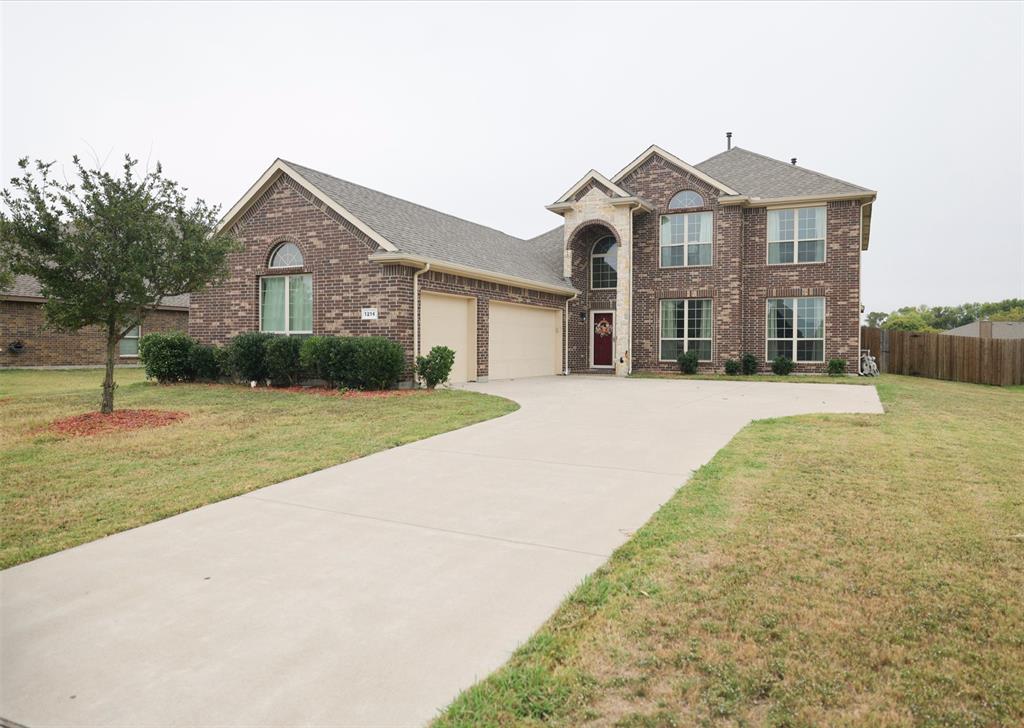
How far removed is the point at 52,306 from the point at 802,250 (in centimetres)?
2064

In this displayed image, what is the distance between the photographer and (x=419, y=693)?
2531 mm

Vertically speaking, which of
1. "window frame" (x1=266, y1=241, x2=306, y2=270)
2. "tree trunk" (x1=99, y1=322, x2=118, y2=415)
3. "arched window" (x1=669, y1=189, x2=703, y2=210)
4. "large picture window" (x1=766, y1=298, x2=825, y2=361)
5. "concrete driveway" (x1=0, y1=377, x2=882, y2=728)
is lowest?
"concrete driveway" (x1=0, y1=377, x2=882, y2=728)

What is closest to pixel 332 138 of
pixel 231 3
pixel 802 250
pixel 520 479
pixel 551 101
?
pixel 551 101

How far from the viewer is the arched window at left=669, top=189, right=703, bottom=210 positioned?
21578 millimetres

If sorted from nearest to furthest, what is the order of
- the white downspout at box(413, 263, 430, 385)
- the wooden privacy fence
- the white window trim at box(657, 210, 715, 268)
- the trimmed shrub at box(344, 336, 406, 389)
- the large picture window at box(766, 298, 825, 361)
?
the trimmed shrub at box(344, 336, 406, 389) → the white downspout at box(413, 263, 430, 385) → the large picture window at box(766, 298, 825, 361) → the white window trim at box(657, 210, 715, 268) → the wooden privacy fence

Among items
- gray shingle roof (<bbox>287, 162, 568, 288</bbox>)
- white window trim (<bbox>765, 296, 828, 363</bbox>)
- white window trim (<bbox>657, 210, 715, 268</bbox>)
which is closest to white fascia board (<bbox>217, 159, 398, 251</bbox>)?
gray shingle roof (<bbox>287, 162, 568, 288</bbox>)

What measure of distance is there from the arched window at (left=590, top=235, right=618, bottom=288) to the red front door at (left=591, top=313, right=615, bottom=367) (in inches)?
47.0

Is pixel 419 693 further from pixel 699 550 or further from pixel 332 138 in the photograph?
pixel 332 138

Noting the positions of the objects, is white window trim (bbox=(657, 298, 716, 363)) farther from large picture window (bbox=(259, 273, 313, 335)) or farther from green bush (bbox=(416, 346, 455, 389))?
large picture window (bbox=(259, 273, 313, 335))

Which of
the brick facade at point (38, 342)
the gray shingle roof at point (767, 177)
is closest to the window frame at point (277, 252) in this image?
the brick facade at point (38, 342)

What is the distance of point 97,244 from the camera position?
31.7 ft

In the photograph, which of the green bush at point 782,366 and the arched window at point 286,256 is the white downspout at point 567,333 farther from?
the arched window at point 286,256

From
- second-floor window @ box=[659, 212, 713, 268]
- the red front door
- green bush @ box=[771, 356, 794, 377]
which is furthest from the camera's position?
the red front door

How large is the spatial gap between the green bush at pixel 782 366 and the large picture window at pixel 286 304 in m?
15.0
